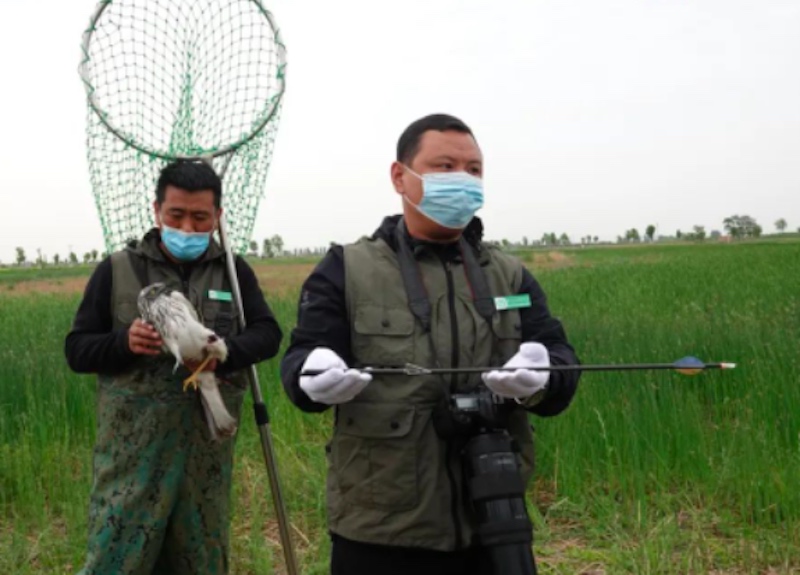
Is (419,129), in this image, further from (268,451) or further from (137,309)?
(268,451)

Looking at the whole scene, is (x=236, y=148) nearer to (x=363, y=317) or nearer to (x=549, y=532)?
(x=363, y=317)

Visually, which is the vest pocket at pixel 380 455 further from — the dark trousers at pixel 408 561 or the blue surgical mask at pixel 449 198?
the blue surgical mask at pixel 449 198

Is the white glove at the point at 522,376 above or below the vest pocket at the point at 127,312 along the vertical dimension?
below

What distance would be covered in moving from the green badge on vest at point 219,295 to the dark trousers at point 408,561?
929 mm

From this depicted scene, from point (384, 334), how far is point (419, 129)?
495mm

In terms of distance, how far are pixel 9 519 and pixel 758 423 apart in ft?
12.3

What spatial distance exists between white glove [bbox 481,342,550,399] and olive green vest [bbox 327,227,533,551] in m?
0.12

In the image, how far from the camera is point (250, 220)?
3.02 m

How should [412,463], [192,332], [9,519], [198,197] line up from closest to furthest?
[412,463] < [192,332] < [198,197] < [9,519]

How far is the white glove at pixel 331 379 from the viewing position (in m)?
1.54

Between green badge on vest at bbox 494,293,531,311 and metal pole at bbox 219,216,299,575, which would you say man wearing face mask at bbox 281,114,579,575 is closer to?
green badge on vest at bbox 494,293,531,311

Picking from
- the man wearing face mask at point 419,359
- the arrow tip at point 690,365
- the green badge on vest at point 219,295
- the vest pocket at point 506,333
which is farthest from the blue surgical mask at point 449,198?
the green badge on vest at point 219,295

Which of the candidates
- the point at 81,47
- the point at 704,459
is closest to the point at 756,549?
the point at 704,459

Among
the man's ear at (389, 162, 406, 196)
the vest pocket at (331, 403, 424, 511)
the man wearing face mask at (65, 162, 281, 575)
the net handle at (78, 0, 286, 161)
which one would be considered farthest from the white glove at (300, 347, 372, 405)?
the net handle at (78, 0, 286, 161)
